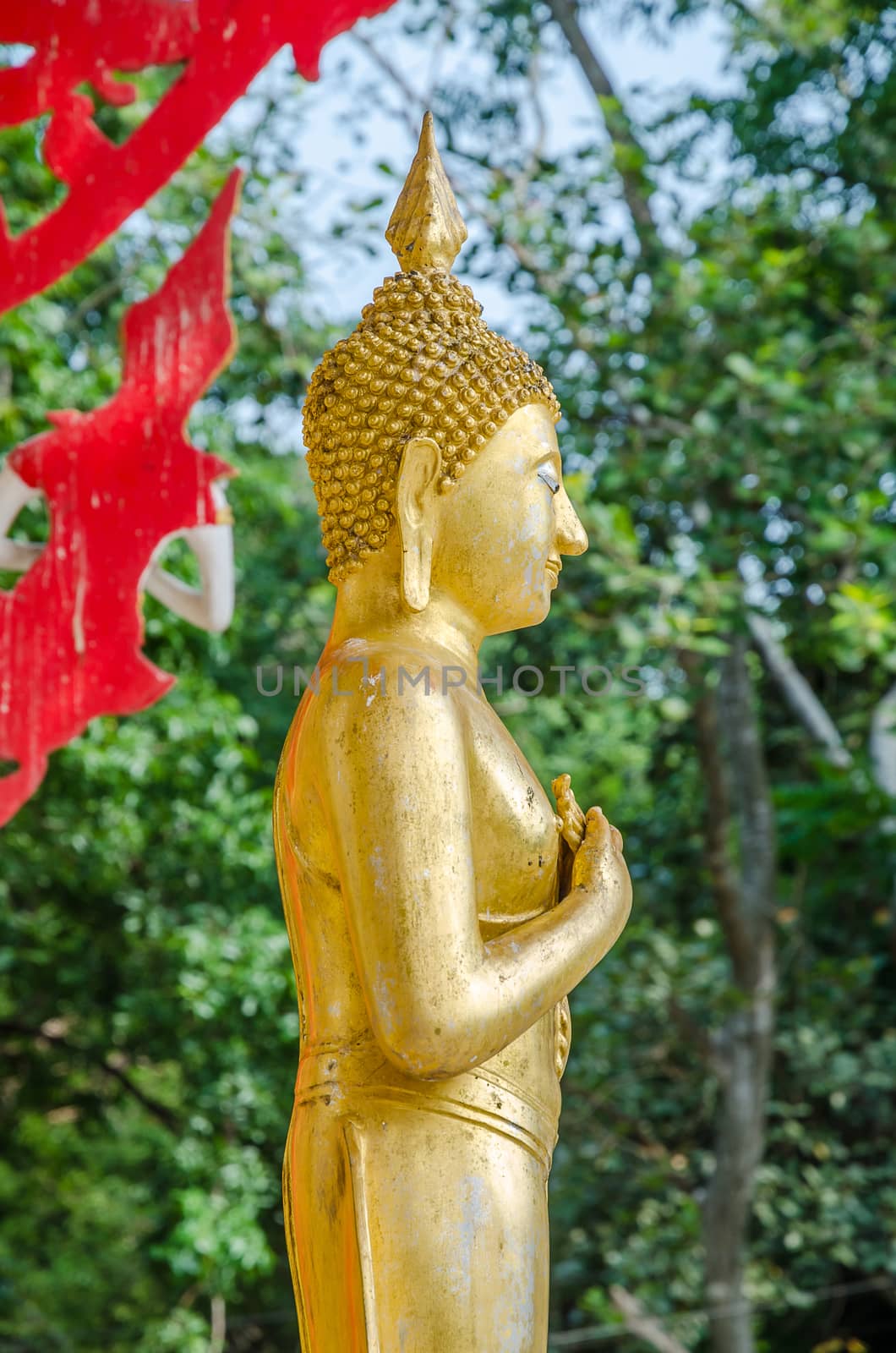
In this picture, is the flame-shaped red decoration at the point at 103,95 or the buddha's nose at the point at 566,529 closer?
the buddha's nose at the point at 566,529

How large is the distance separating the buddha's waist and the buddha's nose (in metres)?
0.66

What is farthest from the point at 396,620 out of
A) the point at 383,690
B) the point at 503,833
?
the point at 503,833

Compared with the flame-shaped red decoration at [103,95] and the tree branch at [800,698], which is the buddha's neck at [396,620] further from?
the tree branch at [800,698]

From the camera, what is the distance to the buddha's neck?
6.28ft

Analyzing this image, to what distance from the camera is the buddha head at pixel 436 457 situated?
6.23 ft

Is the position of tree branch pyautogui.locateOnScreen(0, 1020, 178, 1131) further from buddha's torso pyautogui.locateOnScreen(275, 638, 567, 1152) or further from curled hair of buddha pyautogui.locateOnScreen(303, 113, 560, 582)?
curled hair of buddha pyautogui.locateOnScreen(303, 113, 560, 582)

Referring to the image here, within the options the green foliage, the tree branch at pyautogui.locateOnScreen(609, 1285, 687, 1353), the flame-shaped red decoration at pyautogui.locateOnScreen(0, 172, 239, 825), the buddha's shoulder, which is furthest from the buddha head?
the tree branch at pyautogui.locateOnScreen(609, 1285, 687, 1353)

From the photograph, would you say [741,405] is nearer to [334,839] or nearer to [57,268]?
[57,268]

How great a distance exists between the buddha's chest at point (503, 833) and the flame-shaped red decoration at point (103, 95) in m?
2.22

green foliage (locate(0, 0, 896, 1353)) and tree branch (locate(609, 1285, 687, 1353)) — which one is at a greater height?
green foliage (locate(0, 0, 896, 1353))

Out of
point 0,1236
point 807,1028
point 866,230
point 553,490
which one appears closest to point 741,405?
point 866,230

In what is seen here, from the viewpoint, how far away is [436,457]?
189 cm

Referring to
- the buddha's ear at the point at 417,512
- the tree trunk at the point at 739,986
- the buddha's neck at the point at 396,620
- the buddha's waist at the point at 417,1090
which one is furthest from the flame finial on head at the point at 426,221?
the tree trunk at the point at 739,986

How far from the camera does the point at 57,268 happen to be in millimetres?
3631
